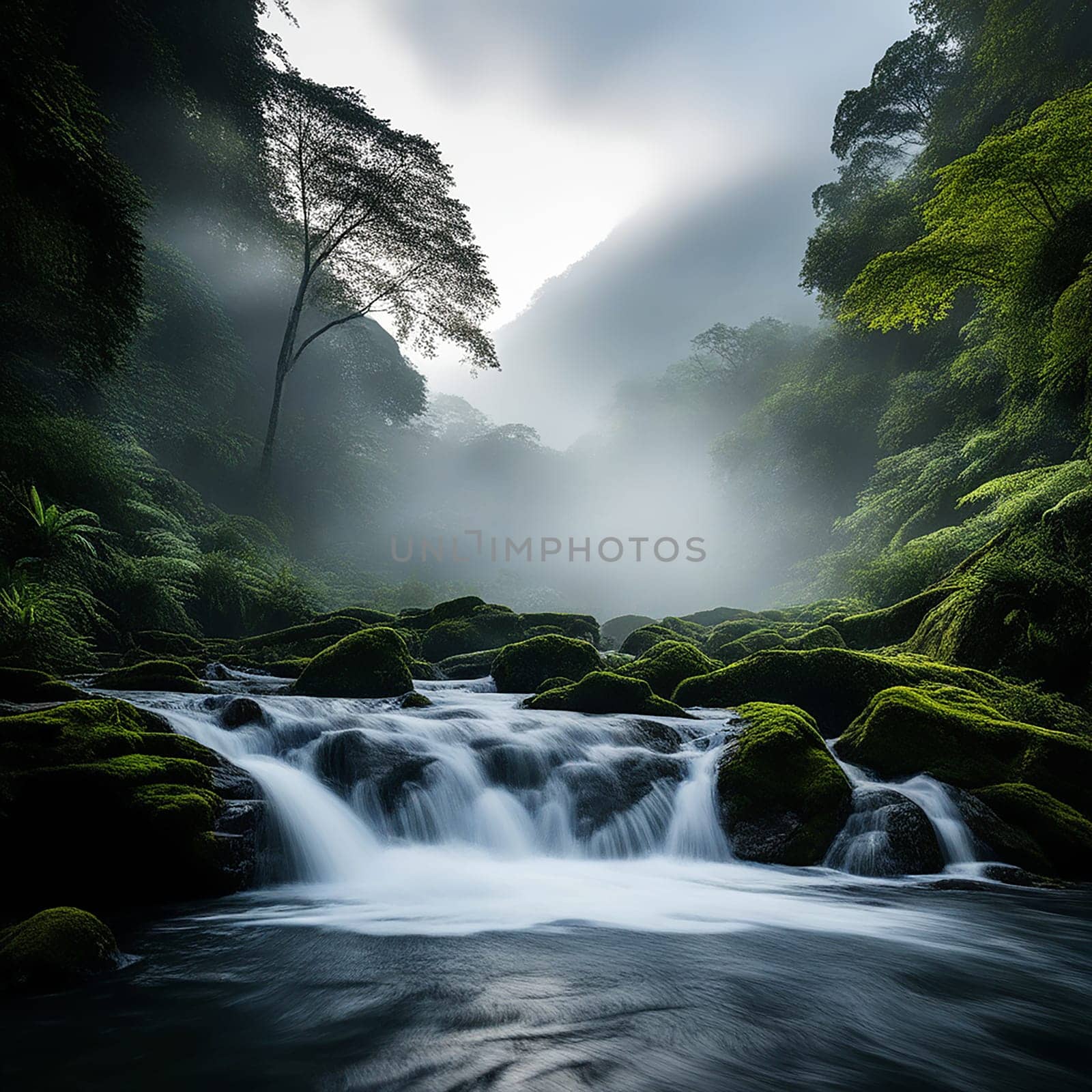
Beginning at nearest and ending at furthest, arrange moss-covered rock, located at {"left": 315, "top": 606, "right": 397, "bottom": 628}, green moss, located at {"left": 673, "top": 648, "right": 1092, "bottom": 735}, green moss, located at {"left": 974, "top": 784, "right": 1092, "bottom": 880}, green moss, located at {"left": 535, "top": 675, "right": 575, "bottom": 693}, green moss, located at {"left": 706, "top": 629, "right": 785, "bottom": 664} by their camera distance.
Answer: green moss, located at {"left": 974, "top": 784, "right": 1092, "bottom": 880}
green moss, located at {"left": 673, "top": 648, "right": 1092, "bottom": 735}
green moss, located at {"left": 535, "top": 675, "right": 575, "bottom": 693}
green moss, located at {"left": 706, "top": 629, "right": 785, "bottom": 664}
moss-covered rock, located at {"left": 315, "top": 606, "right": 397, "bottom": 628}

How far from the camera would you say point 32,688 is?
4836 millimetres

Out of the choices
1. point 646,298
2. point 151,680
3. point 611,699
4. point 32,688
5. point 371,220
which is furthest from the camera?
point 646,298

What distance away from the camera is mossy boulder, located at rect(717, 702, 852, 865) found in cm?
506

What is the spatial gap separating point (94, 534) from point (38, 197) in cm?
507

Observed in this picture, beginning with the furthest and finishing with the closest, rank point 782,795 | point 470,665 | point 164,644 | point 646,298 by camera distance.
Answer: point 646,298 < point 470,665 < point 164,644 < point 782,795

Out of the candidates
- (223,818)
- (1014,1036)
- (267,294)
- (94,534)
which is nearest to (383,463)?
(267,294)

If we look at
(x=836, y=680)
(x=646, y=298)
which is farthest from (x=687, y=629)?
(x=646, y=298)

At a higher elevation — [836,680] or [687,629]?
[687,629]

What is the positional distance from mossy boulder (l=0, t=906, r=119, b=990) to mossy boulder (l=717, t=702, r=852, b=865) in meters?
4.32

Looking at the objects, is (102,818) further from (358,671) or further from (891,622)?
(891,622)

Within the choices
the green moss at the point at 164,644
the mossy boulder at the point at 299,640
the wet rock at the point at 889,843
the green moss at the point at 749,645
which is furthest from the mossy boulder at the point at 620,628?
the wet rock at the point at 889,843

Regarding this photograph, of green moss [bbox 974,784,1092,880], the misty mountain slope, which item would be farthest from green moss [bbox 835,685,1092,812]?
the misty mountain slope

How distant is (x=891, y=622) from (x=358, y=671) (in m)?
8.55

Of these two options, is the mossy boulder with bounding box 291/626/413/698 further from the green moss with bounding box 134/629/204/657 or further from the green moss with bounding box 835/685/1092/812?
the green moss with bounding box 835/685/1092/812
